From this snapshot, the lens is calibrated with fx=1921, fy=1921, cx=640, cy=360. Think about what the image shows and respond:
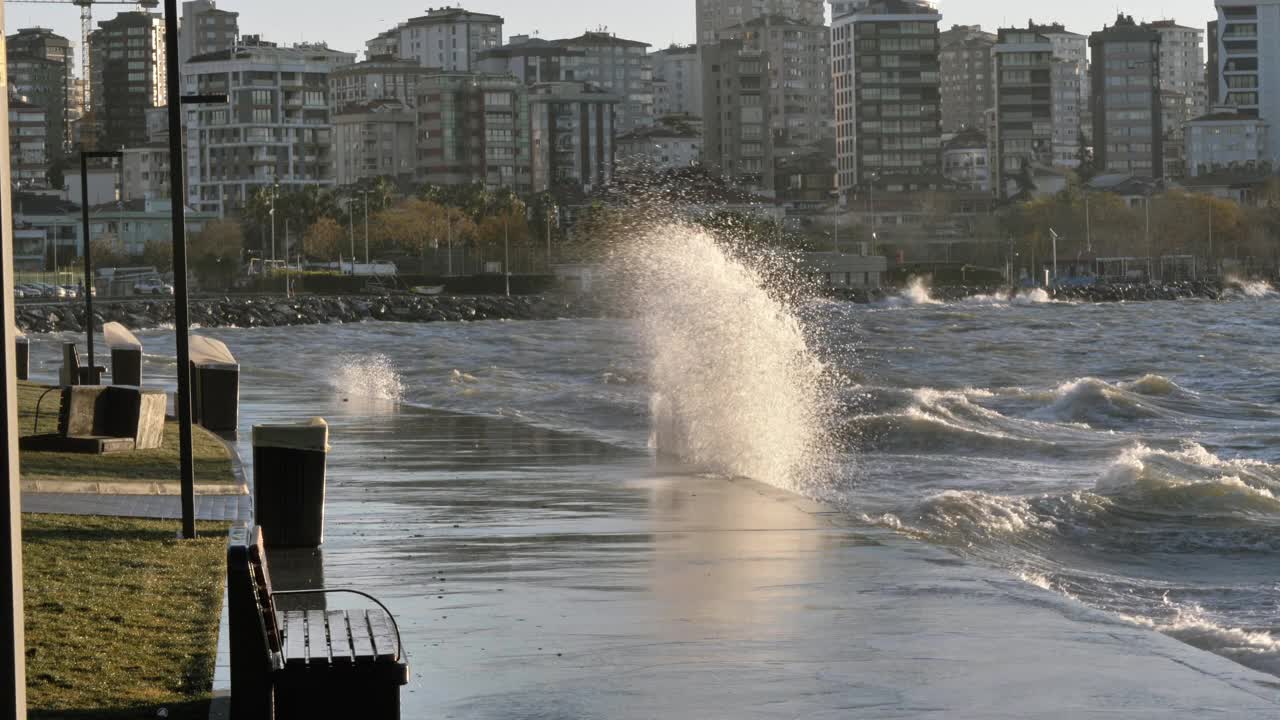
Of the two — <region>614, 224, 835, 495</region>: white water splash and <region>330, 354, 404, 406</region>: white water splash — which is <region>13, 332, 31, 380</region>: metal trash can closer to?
<region>330, 354, 404, 406</region>: white water splash

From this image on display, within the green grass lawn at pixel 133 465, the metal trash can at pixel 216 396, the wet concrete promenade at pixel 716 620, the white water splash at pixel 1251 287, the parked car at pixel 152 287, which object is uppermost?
the parked car at pixel 152 287

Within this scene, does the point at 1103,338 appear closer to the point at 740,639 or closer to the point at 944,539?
the point at 944,539

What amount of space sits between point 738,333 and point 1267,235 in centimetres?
16399

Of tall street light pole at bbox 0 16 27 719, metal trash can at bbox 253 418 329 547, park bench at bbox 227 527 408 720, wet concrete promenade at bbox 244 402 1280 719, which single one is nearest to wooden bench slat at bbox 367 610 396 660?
park bench at bbox 227 527 408 720

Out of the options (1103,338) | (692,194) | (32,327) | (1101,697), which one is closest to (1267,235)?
(692,194)

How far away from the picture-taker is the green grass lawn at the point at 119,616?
8102 millimetres

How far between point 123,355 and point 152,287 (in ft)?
354

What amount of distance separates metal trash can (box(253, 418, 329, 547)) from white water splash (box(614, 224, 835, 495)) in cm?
646

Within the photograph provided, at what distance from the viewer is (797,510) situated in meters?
14.8

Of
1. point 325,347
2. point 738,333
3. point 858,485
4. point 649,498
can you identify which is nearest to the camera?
point 649,498

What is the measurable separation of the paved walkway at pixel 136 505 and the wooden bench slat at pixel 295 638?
6.79 meters

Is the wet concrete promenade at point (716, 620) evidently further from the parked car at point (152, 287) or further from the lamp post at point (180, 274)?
the parked car at point (152, 287)

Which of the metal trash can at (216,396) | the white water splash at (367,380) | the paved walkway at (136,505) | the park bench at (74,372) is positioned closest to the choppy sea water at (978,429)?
the white water splash at (367,380)

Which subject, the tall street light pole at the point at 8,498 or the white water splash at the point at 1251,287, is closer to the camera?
the tall street light pole at the point at 8,498
